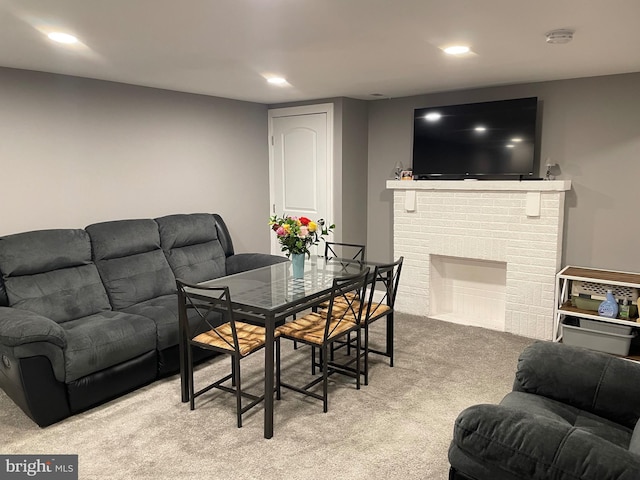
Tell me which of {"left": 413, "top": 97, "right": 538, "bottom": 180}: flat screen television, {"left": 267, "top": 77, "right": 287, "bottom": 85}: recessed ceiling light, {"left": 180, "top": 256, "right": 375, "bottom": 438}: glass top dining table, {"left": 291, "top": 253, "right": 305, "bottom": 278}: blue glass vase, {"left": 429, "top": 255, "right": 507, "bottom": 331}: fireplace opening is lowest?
{"left": 429, "top": 255, "right": 507, "bottom": 331}: fireplace opening

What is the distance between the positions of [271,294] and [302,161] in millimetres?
2686

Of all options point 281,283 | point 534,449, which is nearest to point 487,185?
point 281,283

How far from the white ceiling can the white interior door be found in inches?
39.6

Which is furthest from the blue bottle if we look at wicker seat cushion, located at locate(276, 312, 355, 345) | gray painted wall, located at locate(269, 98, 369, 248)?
gray painted wall, located at locate(269, 98, 369, 248)

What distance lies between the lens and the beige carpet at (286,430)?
8.05ft

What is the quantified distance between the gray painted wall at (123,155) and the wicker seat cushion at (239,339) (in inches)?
71.2

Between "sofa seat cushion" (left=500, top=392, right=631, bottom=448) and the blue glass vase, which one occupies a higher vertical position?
the blue glass vase

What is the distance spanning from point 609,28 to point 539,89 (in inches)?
70.4

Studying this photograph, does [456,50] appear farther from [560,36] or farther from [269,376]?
[269,376]

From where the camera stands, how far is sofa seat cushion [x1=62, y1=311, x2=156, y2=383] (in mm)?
2885

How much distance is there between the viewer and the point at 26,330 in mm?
2670

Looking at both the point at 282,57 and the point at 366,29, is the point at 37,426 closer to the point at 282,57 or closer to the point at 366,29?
the point at 282,57

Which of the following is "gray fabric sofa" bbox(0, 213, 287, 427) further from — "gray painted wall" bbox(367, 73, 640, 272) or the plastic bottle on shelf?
the plastic bottle on shelf

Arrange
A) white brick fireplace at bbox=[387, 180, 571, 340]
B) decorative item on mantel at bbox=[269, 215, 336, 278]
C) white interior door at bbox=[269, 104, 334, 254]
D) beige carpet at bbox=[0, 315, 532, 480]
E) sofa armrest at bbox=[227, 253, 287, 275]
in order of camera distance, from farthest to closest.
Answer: white interior door at bbox=[269, 104, 334, 254], sofa armrest at bbox=[227, 253, 287, 275], white brick fireplace at bbox=[387, 180, 571, 340], decorative item on mantel at bbox=[269, 215, 336, 278], beige carpet at bbox=[0, 315, 532, 480]
